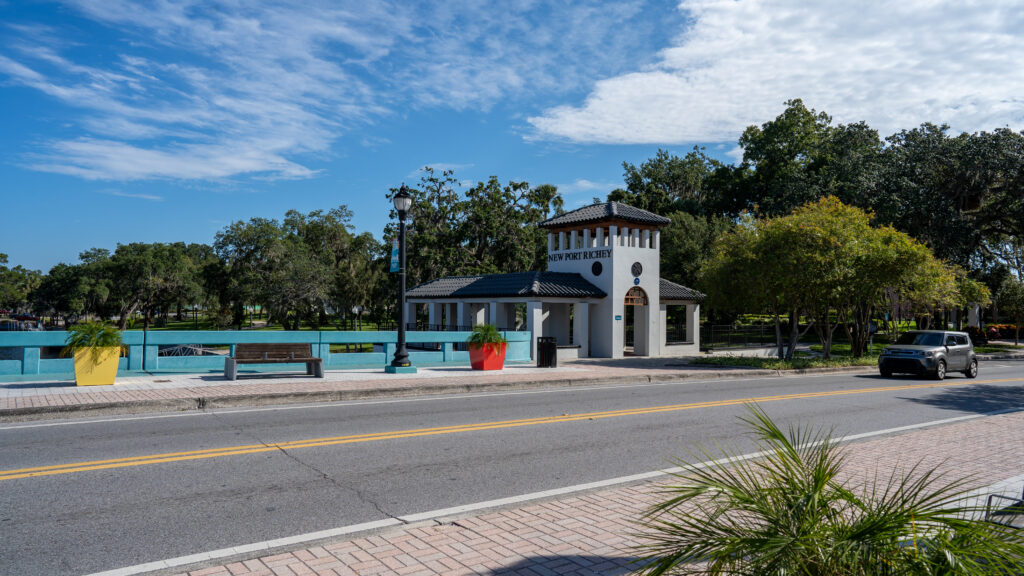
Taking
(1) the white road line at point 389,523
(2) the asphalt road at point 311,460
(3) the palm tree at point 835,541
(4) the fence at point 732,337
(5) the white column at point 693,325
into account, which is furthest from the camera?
(4) the fence at point 732,337

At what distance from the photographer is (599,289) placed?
28.9 metres

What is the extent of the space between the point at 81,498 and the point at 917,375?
24109mm

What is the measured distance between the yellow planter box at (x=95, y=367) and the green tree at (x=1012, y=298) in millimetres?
52358

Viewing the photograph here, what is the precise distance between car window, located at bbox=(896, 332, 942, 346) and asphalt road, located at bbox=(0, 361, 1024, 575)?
771cm

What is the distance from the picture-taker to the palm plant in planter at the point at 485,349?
64.6 feet

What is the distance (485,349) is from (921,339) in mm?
14631

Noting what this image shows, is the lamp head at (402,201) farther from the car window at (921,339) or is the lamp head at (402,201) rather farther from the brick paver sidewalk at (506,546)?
the car window at (921,339)

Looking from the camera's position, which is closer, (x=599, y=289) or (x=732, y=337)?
(x=599, y=289)

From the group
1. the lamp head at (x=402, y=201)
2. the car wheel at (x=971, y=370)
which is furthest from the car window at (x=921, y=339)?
the lamp head at (x=402, y=201)

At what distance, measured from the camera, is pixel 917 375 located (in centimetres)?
2227

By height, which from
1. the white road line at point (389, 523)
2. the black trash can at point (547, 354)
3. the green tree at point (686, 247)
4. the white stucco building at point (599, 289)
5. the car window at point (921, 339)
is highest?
the green tree at point (686, 247)

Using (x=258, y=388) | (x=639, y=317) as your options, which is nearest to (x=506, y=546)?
(x=258, y=388)

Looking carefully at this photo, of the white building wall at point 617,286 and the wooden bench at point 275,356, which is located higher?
the white building wall at point 617,286

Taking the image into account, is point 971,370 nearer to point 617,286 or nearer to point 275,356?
point 617,286
